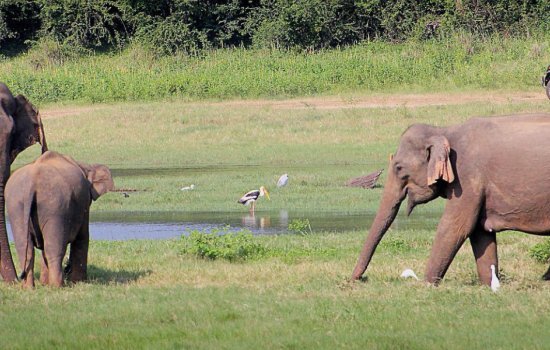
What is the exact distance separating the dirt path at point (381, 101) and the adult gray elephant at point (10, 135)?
2148 centimetres

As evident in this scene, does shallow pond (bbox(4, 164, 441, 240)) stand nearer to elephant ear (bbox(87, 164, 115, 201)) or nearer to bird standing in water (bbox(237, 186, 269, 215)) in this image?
bird standing in water (bbox(237, 186, 269, 215))

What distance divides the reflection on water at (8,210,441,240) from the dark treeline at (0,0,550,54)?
23226 mm

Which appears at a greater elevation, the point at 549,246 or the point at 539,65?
the point at 549,246

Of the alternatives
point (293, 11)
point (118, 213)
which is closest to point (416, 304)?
point (118, 213)

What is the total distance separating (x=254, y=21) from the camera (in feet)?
154

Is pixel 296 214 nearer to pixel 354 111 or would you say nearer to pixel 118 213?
pixel 118 213

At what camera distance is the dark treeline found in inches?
1719

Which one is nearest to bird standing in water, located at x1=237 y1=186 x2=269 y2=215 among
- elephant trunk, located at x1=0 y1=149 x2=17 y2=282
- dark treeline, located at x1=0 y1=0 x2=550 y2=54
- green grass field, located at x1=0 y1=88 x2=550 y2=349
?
green grass field, located at x1=0 y1=88 x2=550 y2=349

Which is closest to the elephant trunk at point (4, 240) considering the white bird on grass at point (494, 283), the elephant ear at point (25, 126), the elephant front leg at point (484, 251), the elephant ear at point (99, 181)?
the elephant ear at point (25, 126)

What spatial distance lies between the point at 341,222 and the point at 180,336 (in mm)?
10418

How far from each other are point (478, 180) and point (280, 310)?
8.39 feet

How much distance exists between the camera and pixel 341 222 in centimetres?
1958

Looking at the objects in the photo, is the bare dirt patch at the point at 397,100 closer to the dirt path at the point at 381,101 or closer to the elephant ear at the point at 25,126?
the dirt path at the point at 381,101

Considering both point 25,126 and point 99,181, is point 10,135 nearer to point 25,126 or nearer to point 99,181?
point 25,126
